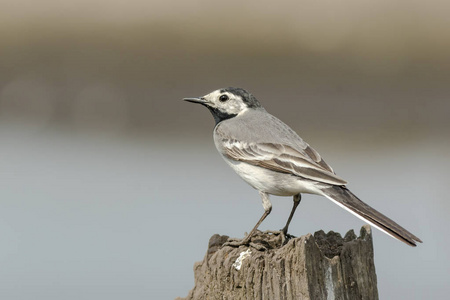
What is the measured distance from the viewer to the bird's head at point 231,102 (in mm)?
9008

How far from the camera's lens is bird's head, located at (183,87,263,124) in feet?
29.6

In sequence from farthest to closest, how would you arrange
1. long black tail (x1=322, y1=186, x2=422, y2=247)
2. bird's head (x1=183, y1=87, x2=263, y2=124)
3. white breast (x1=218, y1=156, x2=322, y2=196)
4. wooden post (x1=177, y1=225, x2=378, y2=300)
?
bird's head (x1=183, y1=87, x2=263, y2=124) → white breast (x1=218, y1=156, x2=322, y2=196) → long black tail (x1=322, y1=186, x2=422, y2=247) → wooden post (x1=177, y1=225, x2=378, y2=300)

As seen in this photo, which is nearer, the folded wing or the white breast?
the folded wing

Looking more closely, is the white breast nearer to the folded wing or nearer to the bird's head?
the folded wing

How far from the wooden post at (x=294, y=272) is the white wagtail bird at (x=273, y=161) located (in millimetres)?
436

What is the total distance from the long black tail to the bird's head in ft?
6.20

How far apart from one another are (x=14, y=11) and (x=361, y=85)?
786 centimetres

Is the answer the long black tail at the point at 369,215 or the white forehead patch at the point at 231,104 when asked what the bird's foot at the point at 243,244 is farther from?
the white forehead patch at the point at 231,104

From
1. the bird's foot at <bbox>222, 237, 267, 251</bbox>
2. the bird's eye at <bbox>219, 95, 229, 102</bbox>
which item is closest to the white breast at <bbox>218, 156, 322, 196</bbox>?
the bird's foot at <bbox>222, 237, 267, 251</bbox>

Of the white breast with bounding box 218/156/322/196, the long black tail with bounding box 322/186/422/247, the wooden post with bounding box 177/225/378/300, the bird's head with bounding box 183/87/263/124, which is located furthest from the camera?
the bird's head with bounding box 183/87/263/124

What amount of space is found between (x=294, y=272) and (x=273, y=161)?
217 centimetres

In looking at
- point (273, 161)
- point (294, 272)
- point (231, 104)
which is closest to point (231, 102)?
point (231, 104)

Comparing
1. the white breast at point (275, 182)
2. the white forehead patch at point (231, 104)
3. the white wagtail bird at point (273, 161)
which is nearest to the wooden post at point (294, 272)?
the white wagtail bird at point (273, 161)

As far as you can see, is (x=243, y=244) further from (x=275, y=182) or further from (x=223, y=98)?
(x=223, y=98)
